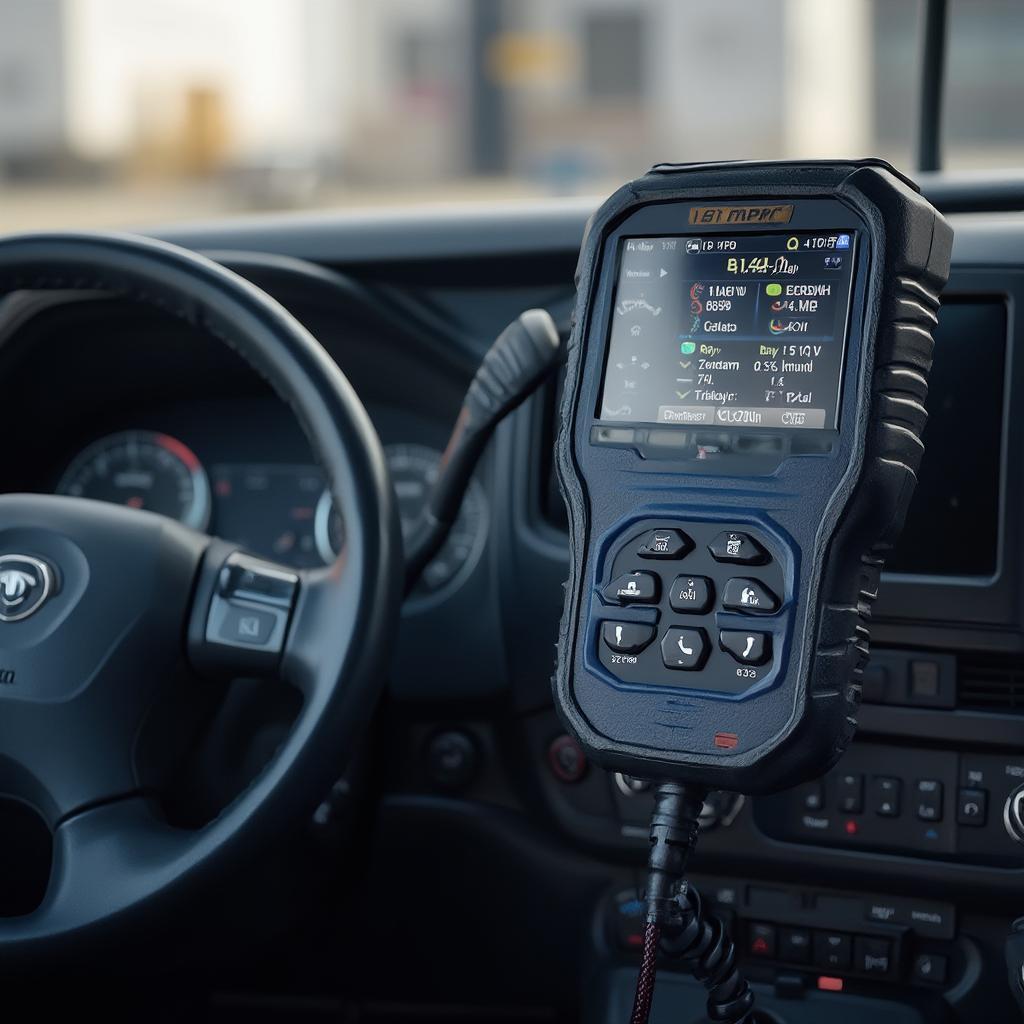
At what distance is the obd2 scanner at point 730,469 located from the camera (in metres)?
0.95

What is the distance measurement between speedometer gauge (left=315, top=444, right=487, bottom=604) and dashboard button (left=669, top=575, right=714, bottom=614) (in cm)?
50

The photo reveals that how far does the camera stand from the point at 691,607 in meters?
0.99

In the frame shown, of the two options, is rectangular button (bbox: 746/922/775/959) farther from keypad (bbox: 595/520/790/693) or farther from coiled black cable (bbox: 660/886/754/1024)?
keypad (bbox: 595/520/790/693)

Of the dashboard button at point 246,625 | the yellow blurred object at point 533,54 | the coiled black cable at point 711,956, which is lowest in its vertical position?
the coiled black cable at point 711,956

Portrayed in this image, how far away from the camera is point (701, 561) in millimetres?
1004

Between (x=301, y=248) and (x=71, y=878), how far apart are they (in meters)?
0.70

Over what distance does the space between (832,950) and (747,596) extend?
48 cm

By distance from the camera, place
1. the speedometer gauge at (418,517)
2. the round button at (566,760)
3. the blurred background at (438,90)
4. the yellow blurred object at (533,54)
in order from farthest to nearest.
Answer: the yellow blurred object at (533,54) < the blurred background at (438,90) < the speedometer gauge at (418,517) < the round button at (566,760)

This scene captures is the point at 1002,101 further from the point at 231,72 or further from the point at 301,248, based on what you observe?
the point at 301,248

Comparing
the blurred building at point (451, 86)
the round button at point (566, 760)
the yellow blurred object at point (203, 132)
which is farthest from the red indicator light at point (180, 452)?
the yellow blurred object at point (203, 132)

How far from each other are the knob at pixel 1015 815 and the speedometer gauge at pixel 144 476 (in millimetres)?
899

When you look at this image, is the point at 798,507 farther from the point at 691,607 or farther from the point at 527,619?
the point at 527,619

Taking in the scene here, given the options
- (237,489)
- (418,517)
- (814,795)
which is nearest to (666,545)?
(814,795)

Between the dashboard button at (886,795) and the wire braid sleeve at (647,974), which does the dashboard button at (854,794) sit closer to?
the dashboard button at (886,795)
